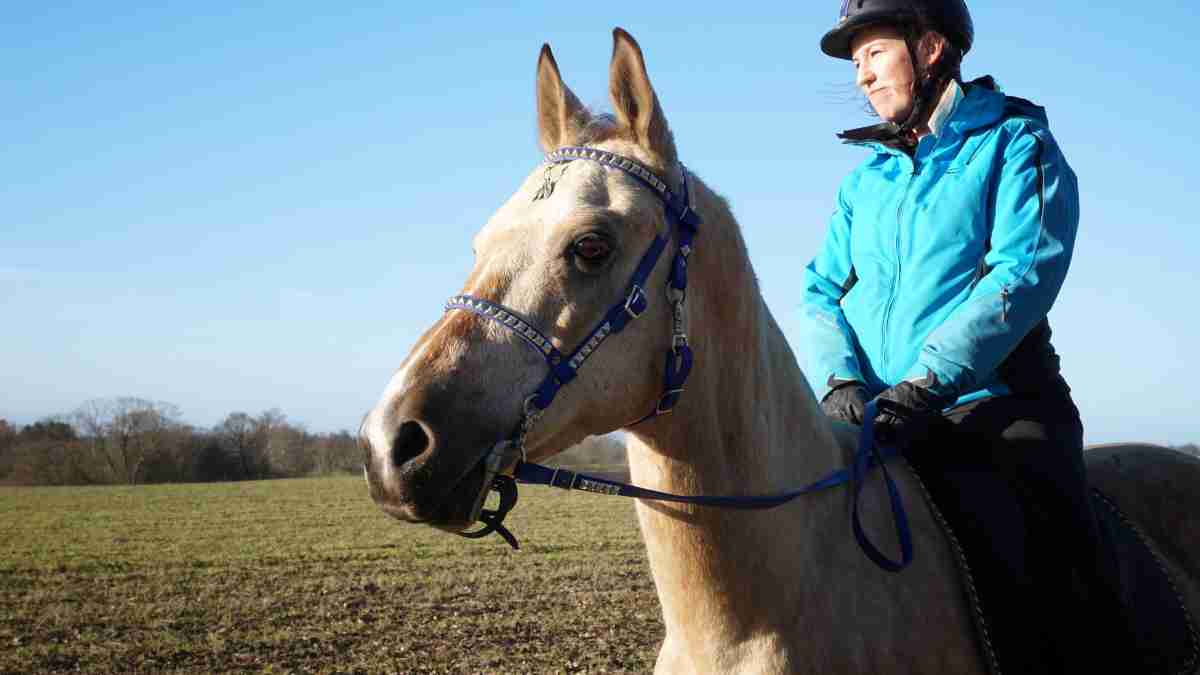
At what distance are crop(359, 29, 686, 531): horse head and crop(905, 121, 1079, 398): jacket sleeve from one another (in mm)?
1169

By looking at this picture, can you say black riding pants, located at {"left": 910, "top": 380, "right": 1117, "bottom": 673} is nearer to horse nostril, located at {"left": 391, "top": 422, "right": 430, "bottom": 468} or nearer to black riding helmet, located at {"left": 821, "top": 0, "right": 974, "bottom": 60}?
black riding helmet, located at {"left": 821, "top": 0, "right": 974, "bottom": 60}

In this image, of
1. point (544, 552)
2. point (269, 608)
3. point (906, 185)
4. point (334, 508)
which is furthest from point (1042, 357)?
point (334, 508)

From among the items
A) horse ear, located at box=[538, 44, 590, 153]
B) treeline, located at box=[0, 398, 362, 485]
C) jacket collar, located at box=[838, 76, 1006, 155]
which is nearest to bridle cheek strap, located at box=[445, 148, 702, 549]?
horse ear, located at box=[538, 44, 590, 153]

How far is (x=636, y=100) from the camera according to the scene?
2.90m

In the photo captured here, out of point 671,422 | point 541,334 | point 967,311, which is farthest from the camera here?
point 967,311

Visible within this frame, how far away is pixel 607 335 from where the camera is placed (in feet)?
8.40

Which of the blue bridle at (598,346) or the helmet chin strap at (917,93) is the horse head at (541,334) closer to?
the blue bridle at (598,346)

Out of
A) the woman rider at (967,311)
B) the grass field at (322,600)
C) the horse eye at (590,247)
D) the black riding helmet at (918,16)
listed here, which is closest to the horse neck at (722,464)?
the horse eye at (590,247)

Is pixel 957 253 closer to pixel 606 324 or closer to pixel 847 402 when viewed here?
pixel 847 402

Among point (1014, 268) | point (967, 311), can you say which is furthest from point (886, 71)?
point (967, 311)

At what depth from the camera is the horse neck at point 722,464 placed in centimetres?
275

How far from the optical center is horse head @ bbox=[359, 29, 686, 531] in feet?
7.46

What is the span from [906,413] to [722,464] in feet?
2.80

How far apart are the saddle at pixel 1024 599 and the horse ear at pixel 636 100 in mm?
1596
